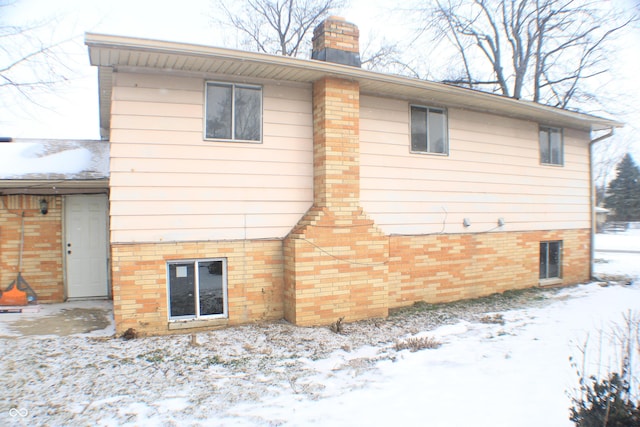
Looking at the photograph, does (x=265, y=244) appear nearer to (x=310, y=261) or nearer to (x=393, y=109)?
(x=310, y=261)

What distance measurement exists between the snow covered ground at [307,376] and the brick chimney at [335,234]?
1.34 ft

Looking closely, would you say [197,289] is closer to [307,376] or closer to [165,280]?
[165,280]

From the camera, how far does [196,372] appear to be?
5.05 meters

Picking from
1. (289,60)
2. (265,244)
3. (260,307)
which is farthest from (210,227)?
(289,60)

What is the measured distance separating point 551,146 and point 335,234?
703cm

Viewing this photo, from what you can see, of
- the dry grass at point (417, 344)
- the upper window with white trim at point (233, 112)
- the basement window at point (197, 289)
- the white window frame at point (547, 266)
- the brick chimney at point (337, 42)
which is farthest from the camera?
the white window frame at point (547, 266)

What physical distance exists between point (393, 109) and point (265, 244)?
353cm

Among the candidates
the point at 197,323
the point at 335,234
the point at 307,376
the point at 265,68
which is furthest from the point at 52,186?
the point at 307,376

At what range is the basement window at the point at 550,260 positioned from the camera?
10.8 metres

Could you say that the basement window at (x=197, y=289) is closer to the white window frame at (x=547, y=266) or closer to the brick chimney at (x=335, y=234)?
the brick chimney at (x=335, y=234)

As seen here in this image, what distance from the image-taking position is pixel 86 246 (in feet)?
29.6

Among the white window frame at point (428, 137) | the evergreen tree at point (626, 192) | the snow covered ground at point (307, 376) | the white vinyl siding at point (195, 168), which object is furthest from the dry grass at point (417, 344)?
the evergreen tree at point (626, 192)

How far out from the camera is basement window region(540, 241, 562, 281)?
1085cm

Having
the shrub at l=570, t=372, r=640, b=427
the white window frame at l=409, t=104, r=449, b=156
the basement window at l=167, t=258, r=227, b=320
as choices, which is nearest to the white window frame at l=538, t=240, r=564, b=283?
the white window frame at l=409, t=104, r=449, b=156
